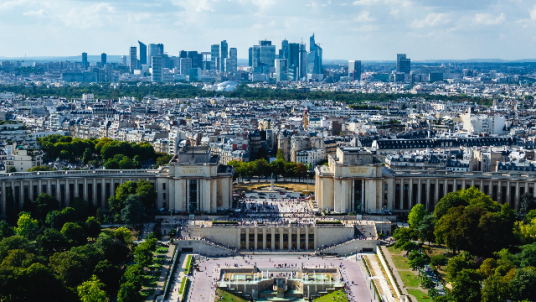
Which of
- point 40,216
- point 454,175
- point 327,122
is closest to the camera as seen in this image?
point 40,216

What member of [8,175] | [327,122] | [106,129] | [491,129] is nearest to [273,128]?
[327,122]

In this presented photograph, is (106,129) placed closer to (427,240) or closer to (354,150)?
(354,150)

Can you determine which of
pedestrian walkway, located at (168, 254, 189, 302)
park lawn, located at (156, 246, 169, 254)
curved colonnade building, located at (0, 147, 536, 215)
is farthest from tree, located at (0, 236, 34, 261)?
curved colonnade building, located at (0, 147, 536, 215)

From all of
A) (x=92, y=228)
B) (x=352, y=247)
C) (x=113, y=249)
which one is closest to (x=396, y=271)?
(x=352, y=247)

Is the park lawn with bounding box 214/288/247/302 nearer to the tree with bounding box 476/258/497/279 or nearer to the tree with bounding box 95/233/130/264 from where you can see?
the tree with bounding box 95/233/130/264

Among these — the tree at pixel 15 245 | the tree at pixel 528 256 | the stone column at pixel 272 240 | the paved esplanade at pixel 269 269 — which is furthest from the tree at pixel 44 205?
the tree at pixel 528 256

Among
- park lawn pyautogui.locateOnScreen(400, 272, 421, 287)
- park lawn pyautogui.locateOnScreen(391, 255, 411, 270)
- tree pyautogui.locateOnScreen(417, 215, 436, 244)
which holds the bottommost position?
park lawn pyautogui.locateOnScreen(400, 272, 421, 287)

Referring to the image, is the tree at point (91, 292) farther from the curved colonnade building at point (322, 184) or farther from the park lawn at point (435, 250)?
the park lawn at point (435, 250)
